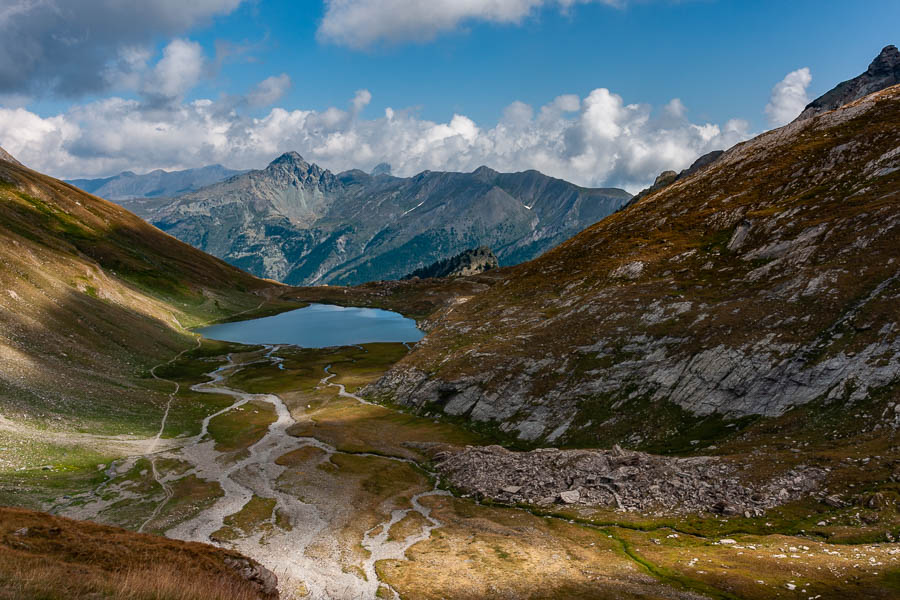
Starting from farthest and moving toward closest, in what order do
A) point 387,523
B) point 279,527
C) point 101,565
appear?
point 387,523
point 279,527
point 101,565

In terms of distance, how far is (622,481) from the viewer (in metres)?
55.6

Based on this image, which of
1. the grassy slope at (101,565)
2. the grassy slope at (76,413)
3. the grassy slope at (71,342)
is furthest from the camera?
the grassy slope at (71,342)

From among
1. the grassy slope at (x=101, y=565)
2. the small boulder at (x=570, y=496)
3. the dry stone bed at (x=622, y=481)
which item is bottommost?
the small boulder at (x=570, y=496)

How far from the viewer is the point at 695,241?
119 metres

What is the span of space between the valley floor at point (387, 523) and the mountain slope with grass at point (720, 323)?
16.2 meters

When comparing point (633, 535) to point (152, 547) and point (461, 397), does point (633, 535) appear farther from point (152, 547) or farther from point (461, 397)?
point (461, 397)

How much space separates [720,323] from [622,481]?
3483cm

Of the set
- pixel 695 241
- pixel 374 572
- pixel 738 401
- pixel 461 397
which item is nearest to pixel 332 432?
pixel 461 397

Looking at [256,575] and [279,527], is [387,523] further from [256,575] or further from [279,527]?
[256,575]

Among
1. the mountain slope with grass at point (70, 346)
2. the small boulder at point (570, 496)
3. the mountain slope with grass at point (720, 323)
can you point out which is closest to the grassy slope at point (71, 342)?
the mountain slope with grass at point (70, 346)

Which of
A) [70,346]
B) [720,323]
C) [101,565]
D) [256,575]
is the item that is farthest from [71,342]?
[720,323]

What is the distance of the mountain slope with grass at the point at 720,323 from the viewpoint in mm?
60625

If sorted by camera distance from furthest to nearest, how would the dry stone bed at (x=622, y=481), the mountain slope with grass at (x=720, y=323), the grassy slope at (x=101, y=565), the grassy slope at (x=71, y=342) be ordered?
the grassy slope at (x=71, y=342), the mountain slope with grass at (x=720, y=323), the dry stone bed at (x=622, y=481), the grassy slope at (x=101, y=565)

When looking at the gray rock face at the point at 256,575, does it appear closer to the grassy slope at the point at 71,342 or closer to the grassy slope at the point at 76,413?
the grassy slope at the point at 76,413
